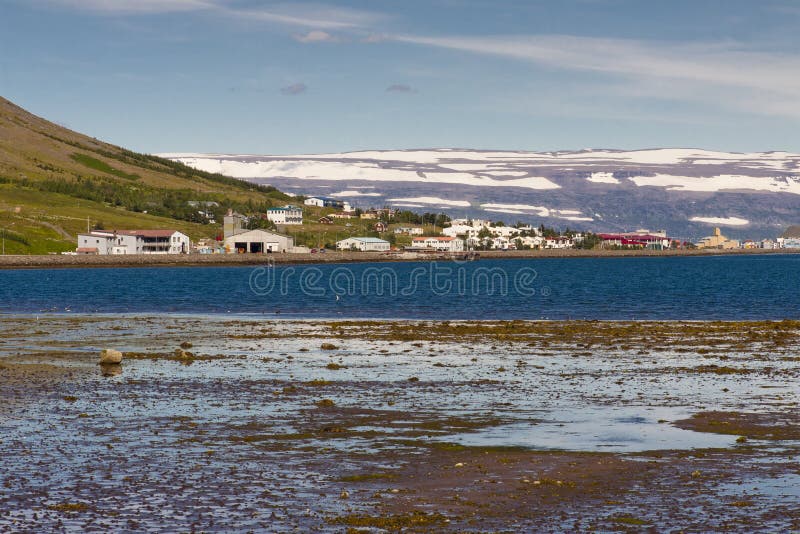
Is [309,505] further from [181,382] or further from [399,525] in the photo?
[181,382]

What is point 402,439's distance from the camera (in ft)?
87.2

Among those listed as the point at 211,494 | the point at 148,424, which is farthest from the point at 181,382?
the point at 211,494

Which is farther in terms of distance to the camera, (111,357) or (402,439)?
(111,357)

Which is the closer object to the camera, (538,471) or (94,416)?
(538,471)

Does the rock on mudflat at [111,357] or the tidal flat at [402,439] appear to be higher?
the rock on mudflat at [111,357]

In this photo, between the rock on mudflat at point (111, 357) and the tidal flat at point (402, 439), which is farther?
the rock on mudflat at point (111, 357)

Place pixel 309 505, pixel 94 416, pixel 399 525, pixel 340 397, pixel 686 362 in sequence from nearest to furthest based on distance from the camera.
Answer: pixel 399 525, pixel 309 505, pixel 94 416, pixel 340 397, pixel 686 362

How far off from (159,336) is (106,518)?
38971mm

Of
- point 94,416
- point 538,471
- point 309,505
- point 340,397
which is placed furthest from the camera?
point 340,397

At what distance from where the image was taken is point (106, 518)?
19109mm

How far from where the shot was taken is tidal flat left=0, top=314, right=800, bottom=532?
19.6 metres

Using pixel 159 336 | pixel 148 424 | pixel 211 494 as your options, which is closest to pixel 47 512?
pixel 211 494

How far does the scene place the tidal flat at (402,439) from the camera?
19594mm

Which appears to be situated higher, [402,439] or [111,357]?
[111,357]
